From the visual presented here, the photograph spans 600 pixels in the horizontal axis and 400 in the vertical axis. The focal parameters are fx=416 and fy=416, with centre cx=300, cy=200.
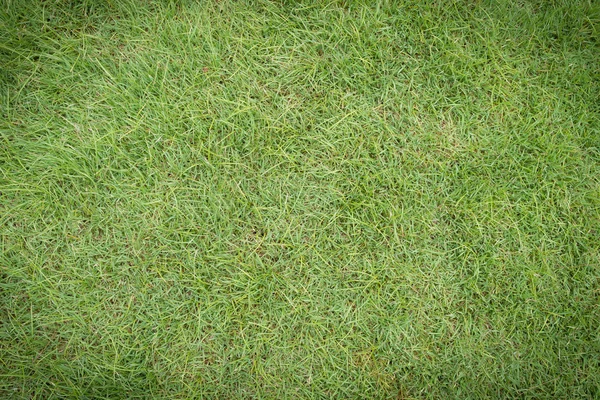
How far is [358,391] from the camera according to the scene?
2.08 m

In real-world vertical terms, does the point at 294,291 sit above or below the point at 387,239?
below

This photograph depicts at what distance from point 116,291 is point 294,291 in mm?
902

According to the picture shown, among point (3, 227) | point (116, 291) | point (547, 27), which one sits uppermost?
point (547, 27)

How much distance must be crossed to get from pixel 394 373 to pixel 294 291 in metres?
0.65

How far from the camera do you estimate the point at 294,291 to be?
2119 millimetres

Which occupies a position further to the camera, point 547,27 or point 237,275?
point 547,27

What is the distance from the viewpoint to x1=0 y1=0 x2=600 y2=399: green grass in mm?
2094

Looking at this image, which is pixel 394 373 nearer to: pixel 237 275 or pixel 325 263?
pixel 325 263

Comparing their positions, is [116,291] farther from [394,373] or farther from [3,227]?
[394,373]

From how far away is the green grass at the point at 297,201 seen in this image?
2.09 metres

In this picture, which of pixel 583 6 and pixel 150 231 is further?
pixel 583 6

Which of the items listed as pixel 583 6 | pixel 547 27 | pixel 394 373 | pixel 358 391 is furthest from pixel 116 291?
pixel 583 6

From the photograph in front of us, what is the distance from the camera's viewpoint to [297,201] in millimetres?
2156

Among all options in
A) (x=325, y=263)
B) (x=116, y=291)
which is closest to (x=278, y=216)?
(x=325, y=263)
